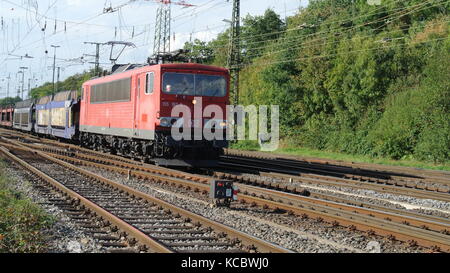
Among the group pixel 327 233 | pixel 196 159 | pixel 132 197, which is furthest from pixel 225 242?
pixel 196 159

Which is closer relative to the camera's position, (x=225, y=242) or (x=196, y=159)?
(x=225, y=242)

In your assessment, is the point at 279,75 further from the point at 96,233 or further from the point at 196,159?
the point at 96,233

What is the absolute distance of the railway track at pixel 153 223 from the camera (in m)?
7.24

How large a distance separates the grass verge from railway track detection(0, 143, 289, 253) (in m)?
0.89

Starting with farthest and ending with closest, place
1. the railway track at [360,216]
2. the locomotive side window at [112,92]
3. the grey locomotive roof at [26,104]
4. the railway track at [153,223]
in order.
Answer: the grey locomotive roof at [26,104], the locomotive side window at [112,92], the railway track at [360,216], the railway track at [153,223]

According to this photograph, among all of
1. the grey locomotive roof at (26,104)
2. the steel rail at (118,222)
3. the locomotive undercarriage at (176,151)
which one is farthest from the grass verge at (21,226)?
the grey locomotive roof at (26,104)

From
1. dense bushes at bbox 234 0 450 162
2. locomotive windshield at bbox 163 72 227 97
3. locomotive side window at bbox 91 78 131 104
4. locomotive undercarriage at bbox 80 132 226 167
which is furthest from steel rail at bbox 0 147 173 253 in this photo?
dense bushes at bbox 234 0 450 162

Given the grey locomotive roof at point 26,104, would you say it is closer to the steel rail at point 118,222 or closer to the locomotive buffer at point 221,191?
the steel rail at point 118,222

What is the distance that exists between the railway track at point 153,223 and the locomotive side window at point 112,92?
596cm

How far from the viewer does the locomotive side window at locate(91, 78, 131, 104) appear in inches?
766

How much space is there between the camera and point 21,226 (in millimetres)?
7949

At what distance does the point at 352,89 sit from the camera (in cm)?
3039

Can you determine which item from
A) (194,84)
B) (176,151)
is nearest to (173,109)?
(194,84)

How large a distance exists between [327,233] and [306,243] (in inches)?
35.3
